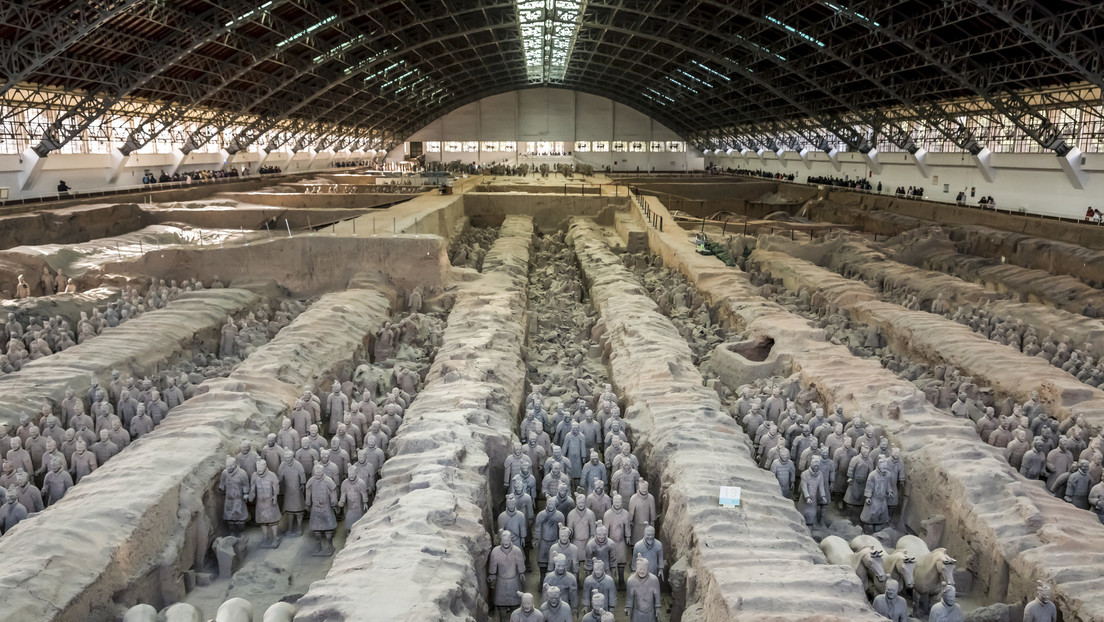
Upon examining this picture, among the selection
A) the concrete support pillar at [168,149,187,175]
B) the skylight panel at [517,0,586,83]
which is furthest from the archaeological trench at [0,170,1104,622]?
the concrete support pillar at [168,149,187,175]

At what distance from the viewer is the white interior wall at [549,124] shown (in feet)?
150

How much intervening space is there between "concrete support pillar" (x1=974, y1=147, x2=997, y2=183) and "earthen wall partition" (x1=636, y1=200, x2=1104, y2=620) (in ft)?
57.1

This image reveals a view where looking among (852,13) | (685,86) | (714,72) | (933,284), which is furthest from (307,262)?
(685,86)

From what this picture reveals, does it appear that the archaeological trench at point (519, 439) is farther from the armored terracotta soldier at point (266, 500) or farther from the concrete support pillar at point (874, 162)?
the concrete support pillar at point (874, 162)

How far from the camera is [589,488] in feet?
22.2

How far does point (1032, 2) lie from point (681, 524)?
1385 centimetres

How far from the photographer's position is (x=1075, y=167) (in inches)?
785

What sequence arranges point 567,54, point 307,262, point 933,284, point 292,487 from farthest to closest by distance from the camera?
point 567,54 → point 307,262 → point 933,284 → point 292,487

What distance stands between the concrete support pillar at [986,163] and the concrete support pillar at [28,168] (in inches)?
1032

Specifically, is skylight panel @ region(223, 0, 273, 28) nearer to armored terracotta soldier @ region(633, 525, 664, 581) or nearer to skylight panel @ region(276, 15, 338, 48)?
skylight panel @ region(276, 15, 338, 48)

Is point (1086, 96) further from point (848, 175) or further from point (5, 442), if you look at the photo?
point (5, 442)

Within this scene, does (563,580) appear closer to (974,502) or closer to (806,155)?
(974,502)

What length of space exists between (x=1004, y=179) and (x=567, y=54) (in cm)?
1917

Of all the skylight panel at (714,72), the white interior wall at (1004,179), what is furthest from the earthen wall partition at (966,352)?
the skylight panel at (714,72)
